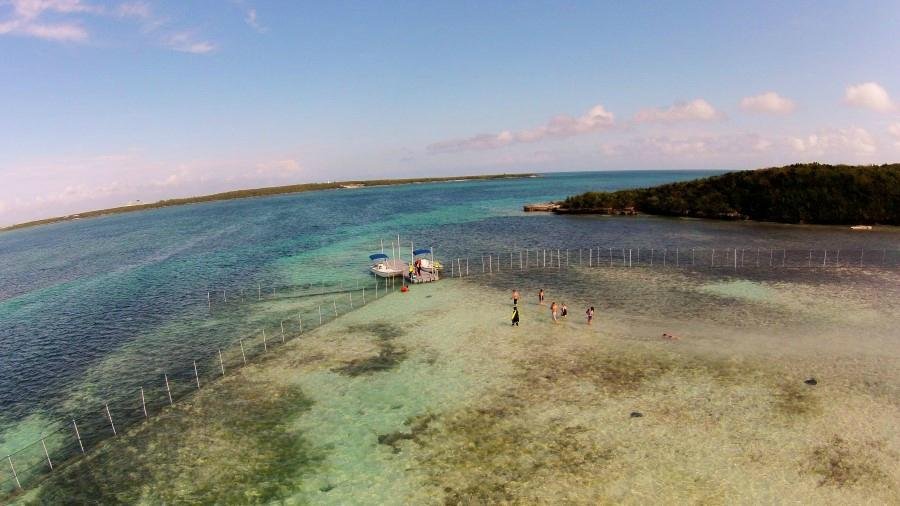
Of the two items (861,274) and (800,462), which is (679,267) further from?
(800,462)

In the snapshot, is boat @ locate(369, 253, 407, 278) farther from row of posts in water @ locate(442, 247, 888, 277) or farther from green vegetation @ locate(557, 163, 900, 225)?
green vegetation @ locate(557, 163, 900, 225)

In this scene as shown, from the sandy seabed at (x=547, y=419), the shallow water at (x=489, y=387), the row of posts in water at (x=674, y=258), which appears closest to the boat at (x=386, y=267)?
the shallow water at (x=489, y=387)

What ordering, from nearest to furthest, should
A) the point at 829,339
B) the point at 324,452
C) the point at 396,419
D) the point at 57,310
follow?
the point at 324,452
the point at 396,419
the point at 829,339
the point at 57,310

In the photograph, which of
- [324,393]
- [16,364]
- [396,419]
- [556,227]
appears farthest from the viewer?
[556,227]

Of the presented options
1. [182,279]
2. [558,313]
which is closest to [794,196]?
[558,313]

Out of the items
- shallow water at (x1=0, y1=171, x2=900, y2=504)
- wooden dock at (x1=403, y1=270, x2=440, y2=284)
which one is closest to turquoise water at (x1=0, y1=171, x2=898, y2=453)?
shallow water at (x1=0, y1=171, x2=900, y2=504)

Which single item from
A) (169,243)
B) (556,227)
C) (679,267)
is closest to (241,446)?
(679,267)
